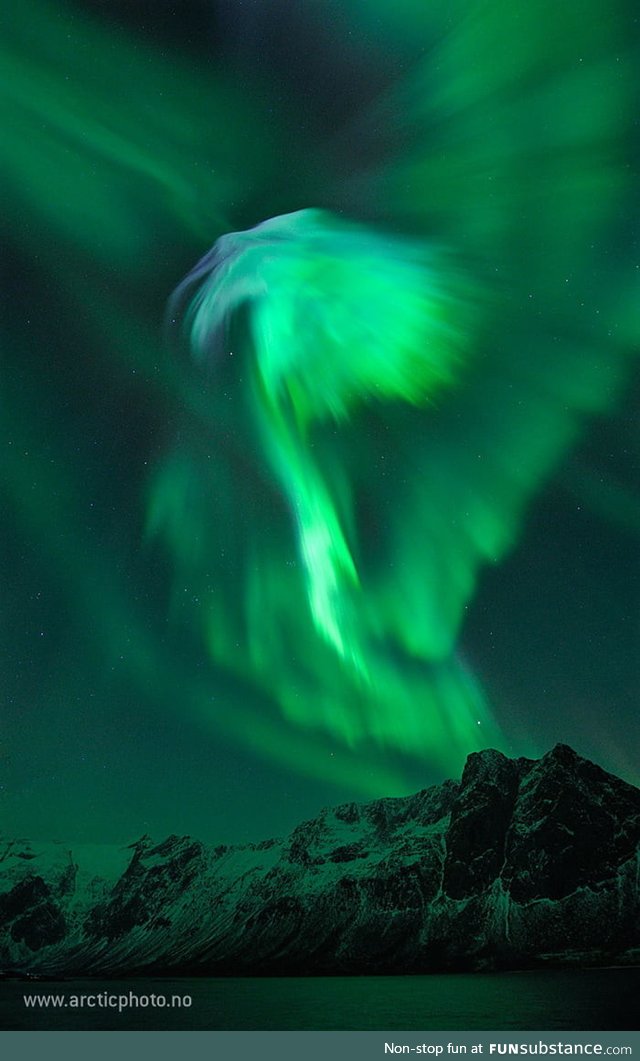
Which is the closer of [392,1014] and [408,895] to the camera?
[392,1014]

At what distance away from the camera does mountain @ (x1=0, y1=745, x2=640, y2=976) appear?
9650cm

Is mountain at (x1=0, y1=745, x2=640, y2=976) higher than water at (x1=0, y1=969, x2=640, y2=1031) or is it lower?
higher

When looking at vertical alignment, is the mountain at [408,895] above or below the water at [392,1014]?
above

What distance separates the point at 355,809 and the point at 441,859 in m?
40.9

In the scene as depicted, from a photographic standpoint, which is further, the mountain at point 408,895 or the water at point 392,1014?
the mountain at point 408,895

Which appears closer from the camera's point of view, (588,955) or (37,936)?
(588,955)

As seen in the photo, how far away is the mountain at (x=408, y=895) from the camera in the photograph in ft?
317

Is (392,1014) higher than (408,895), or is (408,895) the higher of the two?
(408,895)

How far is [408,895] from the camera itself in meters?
115

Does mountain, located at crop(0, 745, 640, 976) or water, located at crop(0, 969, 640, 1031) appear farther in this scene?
mountain, located at crop(0, 745, 640, 976)
